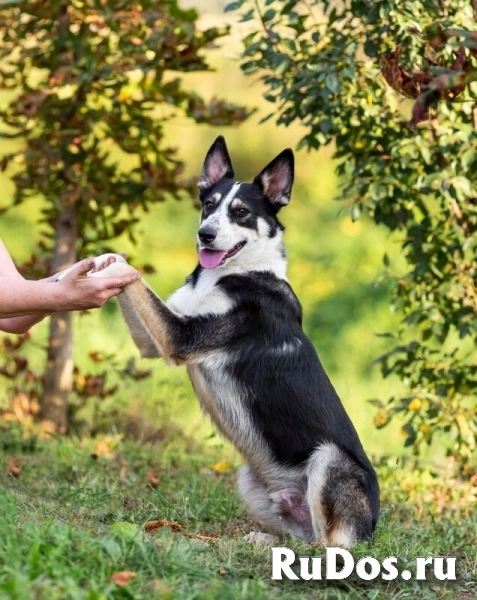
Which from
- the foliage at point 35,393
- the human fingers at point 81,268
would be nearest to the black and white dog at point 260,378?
the human fingers at point 81,268

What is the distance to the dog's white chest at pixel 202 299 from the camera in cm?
428

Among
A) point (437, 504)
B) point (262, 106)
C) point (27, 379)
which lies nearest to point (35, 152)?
point (27, 379)

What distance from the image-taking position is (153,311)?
4125 millimetres

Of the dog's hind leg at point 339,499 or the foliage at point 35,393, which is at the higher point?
the dog's hind leg at point 339,499

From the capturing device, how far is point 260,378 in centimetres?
427

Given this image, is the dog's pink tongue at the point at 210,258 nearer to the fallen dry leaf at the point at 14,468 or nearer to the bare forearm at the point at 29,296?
the bare forearm at the point at 29,296

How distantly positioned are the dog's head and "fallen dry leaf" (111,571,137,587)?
1.74 meters

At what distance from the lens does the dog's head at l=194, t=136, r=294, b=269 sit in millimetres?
4371

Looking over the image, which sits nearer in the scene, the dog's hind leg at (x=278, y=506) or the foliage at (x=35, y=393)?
the dog's hind leg at (x=278, y=506)

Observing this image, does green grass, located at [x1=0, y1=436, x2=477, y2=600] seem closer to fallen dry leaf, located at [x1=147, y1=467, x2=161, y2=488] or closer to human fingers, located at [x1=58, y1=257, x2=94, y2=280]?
fallen dry leaf, located at [x1=147, y1=467, x2=161, y2=488]

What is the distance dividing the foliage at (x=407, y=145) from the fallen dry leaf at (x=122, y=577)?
7.94 ft

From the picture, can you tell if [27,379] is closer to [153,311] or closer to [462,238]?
[153,311]

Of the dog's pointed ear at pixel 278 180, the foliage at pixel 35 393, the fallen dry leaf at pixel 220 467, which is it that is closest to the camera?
the dog's pointed ear at pixel 278 180

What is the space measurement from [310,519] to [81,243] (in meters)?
2.81
